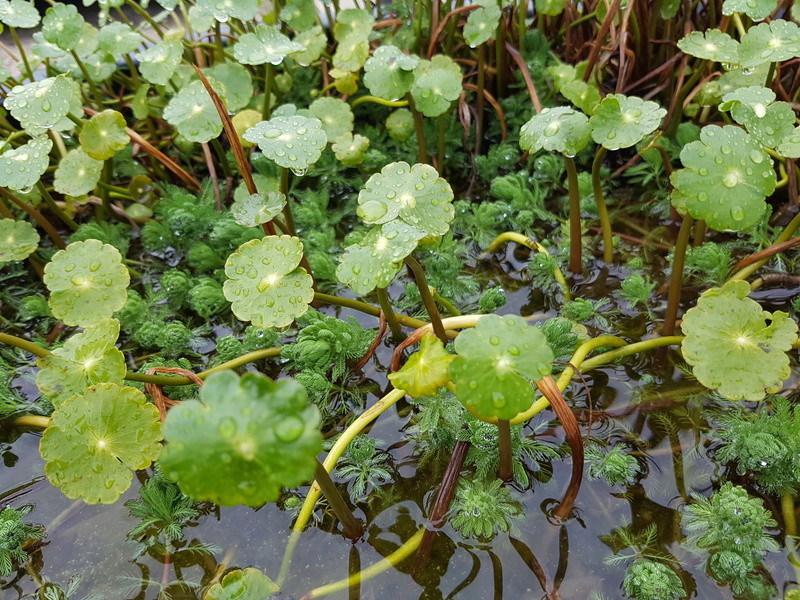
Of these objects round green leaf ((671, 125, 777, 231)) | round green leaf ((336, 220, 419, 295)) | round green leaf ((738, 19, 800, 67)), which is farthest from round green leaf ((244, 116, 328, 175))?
round green leaf ((738, 19, 800, 67))

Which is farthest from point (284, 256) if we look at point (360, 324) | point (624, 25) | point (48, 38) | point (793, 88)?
point (793, 88)

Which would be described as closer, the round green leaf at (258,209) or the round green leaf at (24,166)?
the round green leaf at (258,209)

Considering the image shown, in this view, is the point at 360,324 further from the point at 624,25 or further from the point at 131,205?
the point at 624,25

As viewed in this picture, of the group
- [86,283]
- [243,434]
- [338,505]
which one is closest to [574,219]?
[338,505]

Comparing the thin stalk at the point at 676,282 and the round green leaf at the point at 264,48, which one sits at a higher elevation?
the round green leaf at the point at 264,48

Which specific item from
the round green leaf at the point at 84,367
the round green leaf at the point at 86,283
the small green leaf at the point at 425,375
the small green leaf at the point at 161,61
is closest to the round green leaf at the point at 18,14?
the small green leaf at the point at 161,61

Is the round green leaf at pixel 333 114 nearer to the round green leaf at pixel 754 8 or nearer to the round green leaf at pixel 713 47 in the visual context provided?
the round green leaf at pixel 713 47
